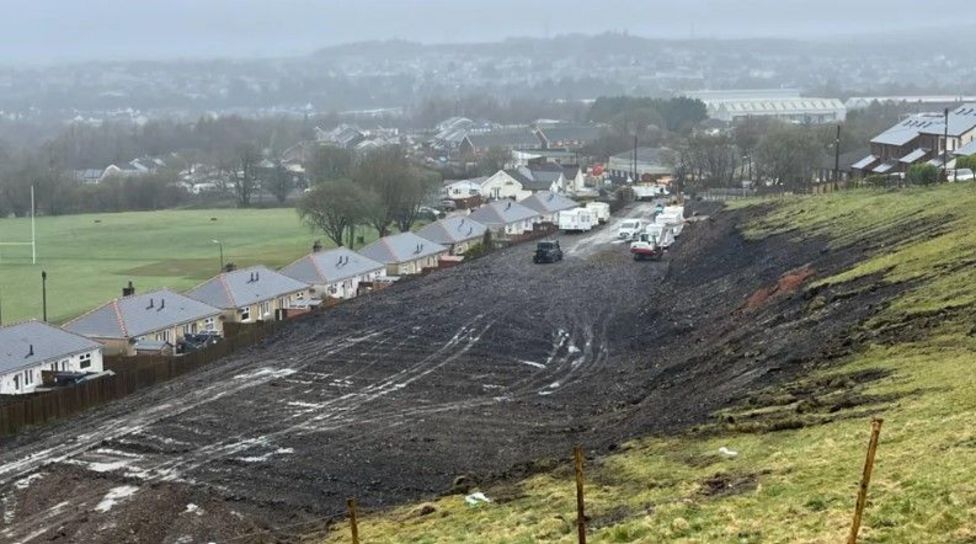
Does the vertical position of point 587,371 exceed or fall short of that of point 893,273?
it falls short

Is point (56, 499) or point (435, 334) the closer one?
point (56, 499)

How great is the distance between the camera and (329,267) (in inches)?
→ 1997

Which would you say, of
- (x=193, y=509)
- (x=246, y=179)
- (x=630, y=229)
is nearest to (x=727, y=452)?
(x=193, y=509)

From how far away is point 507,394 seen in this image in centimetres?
3072

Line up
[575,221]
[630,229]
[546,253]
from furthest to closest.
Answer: [575,221] → [630,229] → [546,253]

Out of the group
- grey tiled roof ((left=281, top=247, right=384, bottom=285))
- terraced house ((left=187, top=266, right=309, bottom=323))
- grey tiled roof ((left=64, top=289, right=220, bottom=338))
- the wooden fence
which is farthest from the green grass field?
the wooden fence

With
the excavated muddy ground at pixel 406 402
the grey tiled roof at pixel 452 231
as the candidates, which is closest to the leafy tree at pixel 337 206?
the grey tiled roof at pixel 452 231

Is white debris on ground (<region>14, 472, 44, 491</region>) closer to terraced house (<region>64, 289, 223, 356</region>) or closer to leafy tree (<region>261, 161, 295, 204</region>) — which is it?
terraced house (<region>64, 289, 223, 356</region>)

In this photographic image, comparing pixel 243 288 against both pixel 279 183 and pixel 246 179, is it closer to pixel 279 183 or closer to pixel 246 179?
pixel 279 183

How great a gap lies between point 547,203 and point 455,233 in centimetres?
1434

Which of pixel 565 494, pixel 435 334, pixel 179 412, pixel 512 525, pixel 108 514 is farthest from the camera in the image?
pixel 435 334

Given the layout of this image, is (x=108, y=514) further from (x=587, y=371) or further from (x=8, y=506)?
(x=587, y=371)

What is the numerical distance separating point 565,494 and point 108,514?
847 centimetres

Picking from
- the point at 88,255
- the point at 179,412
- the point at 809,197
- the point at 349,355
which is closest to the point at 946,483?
the point at 179,412
